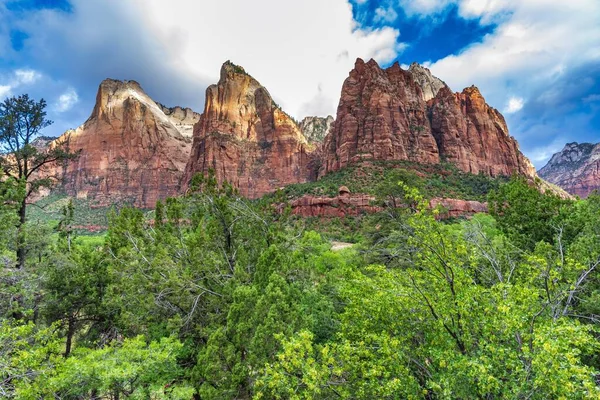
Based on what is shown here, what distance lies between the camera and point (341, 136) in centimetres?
8588

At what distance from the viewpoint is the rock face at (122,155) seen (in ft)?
431

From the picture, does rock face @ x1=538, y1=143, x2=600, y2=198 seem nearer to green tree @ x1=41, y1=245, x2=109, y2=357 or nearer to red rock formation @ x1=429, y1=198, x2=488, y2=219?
red rock formation @ x1=429, y1=198, x2=488, y2=219

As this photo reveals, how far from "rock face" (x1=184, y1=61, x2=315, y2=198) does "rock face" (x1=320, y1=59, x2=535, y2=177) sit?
27.9 m

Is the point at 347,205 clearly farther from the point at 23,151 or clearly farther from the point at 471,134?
the point at 471,134

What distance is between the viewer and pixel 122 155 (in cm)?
13825

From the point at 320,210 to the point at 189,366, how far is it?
A: 171 ft

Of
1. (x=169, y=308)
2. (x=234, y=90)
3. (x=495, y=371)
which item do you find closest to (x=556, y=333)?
(x=495, y=371)

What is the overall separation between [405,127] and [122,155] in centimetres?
11763

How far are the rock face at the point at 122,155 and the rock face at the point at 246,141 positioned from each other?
76.7ft

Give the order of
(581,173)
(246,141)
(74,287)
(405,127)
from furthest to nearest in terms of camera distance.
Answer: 1. (581,173)
2. (246,141)
3. (405,127)
4. (74,287)

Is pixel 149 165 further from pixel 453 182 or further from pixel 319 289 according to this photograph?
pixel 319 289

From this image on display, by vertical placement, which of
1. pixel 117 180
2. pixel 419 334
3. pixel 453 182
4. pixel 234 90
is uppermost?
pixel 234 90

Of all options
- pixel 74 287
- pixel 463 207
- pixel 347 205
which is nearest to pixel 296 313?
pixel 74 287

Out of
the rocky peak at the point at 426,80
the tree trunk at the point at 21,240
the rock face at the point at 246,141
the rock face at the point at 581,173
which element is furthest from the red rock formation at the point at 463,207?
the rock face at the point at 581,173
